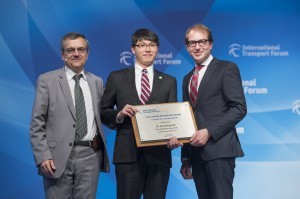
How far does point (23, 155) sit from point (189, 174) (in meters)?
2.17

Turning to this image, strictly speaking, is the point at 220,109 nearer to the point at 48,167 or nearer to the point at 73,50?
the point at 73,50

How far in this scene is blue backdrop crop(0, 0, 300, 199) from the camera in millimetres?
4816

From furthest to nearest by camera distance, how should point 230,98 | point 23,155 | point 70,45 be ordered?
1. point 23,155
2. point 70,45
3. point 230,98

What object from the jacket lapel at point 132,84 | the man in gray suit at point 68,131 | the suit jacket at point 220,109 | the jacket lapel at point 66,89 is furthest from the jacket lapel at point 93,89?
the suit jacket at point 220,109

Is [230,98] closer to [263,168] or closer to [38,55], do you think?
[263,168]

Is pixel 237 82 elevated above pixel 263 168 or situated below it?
above

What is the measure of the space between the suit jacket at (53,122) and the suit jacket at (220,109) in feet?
2.54

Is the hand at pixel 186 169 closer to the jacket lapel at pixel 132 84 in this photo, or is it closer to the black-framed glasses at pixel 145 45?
the jacket lapel at pixel 132 84

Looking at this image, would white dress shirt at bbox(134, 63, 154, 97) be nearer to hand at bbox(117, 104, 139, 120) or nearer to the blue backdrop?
hand at bbox(117, 104, 139, 120)

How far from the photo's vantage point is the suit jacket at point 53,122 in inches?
121

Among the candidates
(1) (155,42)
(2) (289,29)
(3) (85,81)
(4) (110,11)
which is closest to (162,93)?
(1) (155,42)

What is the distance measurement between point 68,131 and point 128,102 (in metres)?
0.46

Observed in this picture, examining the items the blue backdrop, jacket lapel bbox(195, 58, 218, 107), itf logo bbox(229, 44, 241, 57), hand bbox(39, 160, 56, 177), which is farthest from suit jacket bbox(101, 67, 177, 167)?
itf logo bbox(229, 44, 241, 57)

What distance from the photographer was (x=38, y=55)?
482cm
